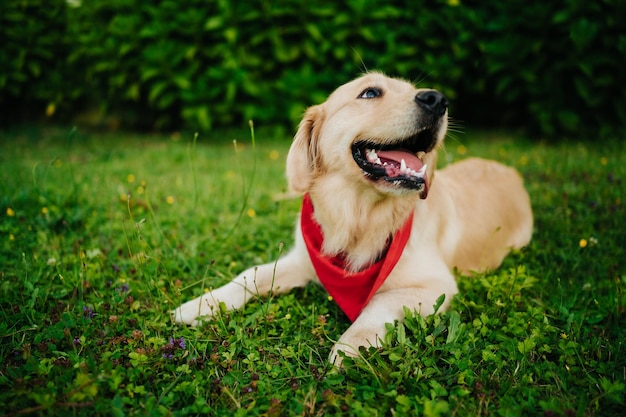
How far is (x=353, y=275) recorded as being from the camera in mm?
2244

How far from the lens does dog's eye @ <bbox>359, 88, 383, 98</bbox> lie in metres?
2.49

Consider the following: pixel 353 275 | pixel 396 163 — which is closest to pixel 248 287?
pixel 353 275

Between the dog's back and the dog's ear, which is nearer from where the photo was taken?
the dog's ear

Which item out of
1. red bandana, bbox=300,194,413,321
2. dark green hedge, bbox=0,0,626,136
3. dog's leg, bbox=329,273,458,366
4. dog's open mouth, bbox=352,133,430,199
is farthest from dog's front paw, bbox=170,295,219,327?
dark green hedge, bbox=0,0,626,136

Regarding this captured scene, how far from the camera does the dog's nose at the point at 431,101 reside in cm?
219

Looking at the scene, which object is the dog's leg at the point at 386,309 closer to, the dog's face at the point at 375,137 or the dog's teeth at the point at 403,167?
the dog's face at the point at 375,137

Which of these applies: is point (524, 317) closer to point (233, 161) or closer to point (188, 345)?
point (188, 345)

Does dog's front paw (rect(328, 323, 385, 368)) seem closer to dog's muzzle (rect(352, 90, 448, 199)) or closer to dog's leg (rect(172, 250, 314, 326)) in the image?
dog's leg (rect(172, 250, 314, 326))

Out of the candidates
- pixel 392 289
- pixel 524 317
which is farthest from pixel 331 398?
pixel 524 317

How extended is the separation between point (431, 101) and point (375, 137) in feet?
1.06

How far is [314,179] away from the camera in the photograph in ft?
8.18

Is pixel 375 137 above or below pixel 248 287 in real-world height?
above

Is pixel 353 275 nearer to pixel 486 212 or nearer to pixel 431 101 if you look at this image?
pixel 431 101

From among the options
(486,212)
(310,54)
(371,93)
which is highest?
(371,93)
